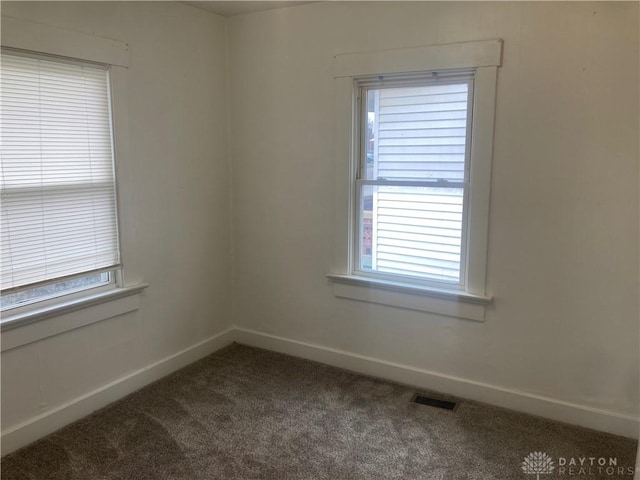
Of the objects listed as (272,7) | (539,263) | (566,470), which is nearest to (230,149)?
(272,7)

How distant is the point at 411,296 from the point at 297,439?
1.08 metres

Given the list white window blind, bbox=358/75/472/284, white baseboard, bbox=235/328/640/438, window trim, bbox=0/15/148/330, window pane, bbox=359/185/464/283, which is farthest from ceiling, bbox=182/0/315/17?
white baseboard, bbox=235/328/640/438

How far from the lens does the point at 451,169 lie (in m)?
2.92

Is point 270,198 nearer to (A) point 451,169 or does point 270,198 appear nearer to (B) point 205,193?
(B) point 205,193

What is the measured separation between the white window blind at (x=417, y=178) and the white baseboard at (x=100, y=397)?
1.39m

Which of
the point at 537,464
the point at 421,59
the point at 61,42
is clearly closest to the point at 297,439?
the point at 537,464

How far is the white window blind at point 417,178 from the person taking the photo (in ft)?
9.46

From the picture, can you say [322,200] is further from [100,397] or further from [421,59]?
[100,397]

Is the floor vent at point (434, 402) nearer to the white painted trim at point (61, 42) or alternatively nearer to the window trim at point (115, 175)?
the window trim at point (115, 175)

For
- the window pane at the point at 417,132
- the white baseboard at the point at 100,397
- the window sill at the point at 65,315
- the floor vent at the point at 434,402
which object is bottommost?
the floor vent at the point at 434,402

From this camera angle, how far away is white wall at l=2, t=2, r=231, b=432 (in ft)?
8.54

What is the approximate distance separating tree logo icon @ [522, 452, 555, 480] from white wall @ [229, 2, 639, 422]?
1.43ft

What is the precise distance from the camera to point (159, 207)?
3.16 metres

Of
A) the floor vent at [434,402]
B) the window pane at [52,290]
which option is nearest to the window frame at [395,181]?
the floor vent at [434,402]
